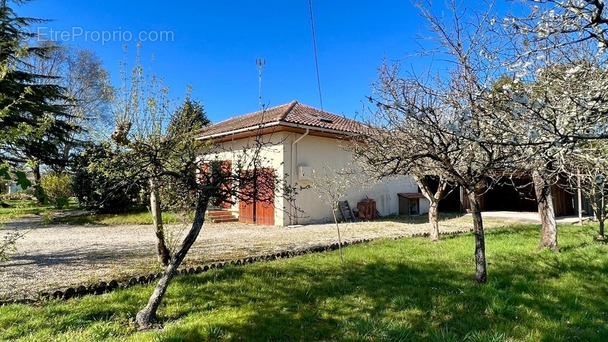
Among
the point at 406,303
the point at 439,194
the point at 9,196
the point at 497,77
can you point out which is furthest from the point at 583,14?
the point at 439,194

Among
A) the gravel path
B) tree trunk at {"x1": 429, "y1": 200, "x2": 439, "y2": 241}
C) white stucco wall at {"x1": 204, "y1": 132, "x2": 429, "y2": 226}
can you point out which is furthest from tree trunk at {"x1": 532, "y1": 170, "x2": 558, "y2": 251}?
white stucco wall at {"x1": 204, "y1": 132, "x2": 429, "y2": 226}

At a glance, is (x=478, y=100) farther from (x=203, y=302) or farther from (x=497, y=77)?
(x=203, y=302)

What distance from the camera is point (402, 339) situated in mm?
3266

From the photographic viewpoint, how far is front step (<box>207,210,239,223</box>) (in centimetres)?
1469

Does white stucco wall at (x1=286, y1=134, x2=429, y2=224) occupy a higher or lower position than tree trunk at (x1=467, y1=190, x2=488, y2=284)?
higher

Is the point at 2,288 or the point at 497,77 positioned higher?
the point at 497,77

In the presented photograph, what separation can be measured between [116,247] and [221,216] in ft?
20.8

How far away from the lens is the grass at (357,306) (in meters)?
3.41

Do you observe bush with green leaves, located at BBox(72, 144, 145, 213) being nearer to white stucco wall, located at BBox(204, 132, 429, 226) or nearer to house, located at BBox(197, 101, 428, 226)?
white stucco wall, located at BBox(204, 132, 429, 226)

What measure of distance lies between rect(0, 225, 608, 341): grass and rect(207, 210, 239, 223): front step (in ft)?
29.1

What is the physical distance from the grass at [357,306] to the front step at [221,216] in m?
8.88

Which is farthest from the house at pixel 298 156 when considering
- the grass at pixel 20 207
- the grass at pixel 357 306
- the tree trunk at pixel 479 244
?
the grass at pixel 20 207

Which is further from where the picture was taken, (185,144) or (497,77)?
(185,144)

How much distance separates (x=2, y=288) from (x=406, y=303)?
5.72 metres
